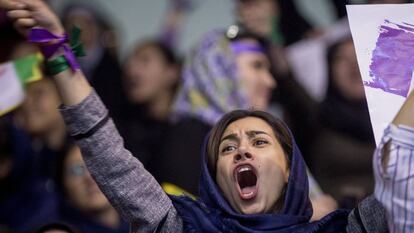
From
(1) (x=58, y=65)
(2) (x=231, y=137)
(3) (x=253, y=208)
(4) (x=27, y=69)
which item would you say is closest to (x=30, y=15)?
(1) (x=58, y=65)

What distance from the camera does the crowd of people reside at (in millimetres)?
2861

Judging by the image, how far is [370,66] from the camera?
2.83 m

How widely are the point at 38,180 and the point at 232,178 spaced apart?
2005mm

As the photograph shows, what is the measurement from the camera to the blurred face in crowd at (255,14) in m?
5.39

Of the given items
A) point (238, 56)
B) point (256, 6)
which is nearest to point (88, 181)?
point (238, 56)

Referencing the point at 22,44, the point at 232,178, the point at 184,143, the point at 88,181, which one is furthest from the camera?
the point at 22,44

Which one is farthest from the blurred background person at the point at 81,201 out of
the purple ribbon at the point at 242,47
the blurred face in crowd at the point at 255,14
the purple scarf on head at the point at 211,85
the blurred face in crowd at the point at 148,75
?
the blurred face in crowd at the point at 255,14

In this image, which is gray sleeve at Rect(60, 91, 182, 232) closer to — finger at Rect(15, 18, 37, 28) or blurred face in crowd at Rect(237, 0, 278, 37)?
finger at Rect(15, 18, 37, 28)

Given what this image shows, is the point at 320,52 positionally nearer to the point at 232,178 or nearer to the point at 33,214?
the point at 33,214

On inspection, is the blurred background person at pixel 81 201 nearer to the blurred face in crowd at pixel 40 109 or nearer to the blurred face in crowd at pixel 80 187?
the blurred face in crowd at pixel 80 187

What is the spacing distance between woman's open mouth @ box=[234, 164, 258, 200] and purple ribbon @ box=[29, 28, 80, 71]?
577 millimetres

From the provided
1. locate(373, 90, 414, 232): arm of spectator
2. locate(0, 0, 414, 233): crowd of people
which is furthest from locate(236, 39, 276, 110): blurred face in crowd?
locate(373, 90, 414, 232): arm of spectator

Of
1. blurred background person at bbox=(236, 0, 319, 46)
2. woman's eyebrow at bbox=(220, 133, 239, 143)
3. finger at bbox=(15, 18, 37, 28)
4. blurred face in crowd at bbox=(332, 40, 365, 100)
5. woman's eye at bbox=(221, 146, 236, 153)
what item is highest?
finger at bbox=(15, 18, 37, 28)

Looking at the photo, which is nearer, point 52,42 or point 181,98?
point 52,42
